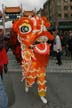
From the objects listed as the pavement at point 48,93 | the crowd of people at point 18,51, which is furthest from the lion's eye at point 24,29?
the pavement at point 48,93

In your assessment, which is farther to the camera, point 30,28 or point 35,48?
point 30,28

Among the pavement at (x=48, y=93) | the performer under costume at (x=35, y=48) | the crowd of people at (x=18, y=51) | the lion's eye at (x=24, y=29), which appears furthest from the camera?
the lion's eye at (x=24, y=29)

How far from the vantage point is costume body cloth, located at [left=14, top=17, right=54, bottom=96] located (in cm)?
974

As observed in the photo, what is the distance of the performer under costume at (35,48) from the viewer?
974cm

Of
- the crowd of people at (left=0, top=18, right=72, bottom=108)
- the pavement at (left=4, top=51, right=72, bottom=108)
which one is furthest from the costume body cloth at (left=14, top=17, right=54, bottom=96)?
the crowd of people at (left=0, top=18, right=72, bottom=108)

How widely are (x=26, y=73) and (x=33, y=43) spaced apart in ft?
2.40

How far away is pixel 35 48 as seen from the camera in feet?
32.4

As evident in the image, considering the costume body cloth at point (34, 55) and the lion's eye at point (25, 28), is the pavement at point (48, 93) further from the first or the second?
the lion's eye at point (25, 28)

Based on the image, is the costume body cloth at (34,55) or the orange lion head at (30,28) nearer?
the costume body cloth at (34,55)

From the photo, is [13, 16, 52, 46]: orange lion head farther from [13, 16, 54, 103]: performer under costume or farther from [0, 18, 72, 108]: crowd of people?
[0, 18, 72, 108]: crowd of people

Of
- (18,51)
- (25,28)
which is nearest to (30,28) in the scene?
(25,28)

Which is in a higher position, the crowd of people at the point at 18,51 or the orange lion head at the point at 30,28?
the orange lion head at the point at 30,28

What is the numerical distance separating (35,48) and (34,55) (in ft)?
0.54

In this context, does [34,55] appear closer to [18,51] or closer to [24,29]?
[24,29]
